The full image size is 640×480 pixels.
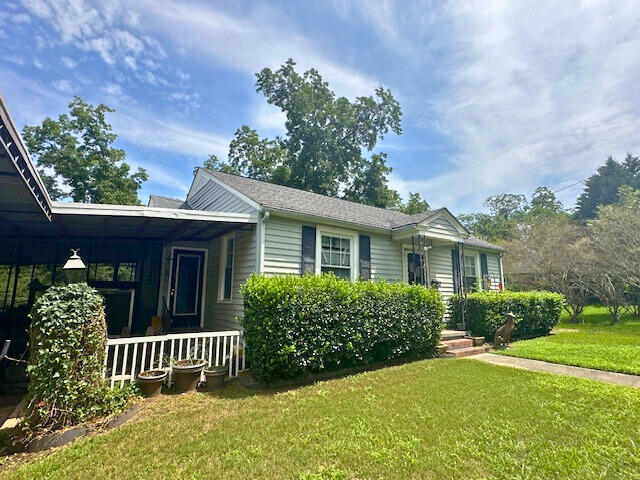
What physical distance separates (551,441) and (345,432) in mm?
2132

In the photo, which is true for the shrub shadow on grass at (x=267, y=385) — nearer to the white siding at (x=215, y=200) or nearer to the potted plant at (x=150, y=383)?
the potted plant at (x=150, y=383)

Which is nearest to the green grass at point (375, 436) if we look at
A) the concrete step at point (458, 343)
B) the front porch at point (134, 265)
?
the concrete step at point (458, 343)

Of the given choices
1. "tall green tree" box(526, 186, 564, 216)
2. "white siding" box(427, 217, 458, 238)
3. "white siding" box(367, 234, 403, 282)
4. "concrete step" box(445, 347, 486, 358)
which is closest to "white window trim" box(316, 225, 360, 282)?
"white siding" box(367, 234, 403, 282)

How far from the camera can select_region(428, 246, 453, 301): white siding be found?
10734mm

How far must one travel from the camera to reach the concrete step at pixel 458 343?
8.13m

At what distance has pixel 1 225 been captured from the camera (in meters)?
6.69

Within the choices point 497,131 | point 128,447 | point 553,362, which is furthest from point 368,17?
point 128,447

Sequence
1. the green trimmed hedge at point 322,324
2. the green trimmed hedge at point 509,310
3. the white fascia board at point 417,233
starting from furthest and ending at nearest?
the green trimmed hedge at point 509,310
the white fascia board at point 417,233
the green trimmed hedge at point 322,324

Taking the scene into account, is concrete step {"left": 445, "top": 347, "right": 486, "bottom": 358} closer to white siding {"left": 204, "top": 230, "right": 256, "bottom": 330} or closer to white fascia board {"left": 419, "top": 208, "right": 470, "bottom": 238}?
white fascia board {"left": 419, "top": 208, "right": 470, "bottom": 238}

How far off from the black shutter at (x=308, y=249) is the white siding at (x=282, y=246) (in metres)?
0.11

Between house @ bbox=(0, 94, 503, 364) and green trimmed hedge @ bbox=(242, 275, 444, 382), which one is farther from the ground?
house @ bbox=(0, 94, 503, 364)

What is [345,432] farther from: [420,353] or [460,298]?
[460,298]

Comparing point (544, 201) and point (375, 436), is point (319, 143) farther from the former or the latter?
point (544, 201)

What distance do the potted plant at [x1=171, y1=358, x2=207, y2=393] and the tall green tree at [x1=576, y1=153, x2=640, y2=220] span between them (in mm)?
45965
